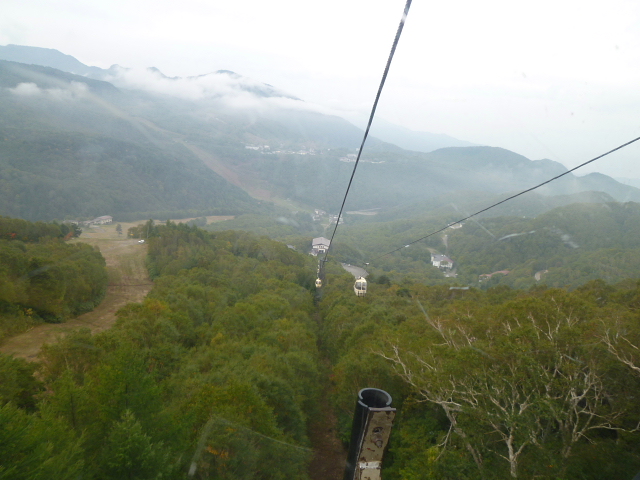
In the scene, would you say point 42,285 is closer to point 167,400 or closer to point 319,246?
point 167,400

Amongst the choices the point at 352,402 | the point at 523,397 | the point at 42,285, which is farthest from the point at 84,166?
the point at 523,397

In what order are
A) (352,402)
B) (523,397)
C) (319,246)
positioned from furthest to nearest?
(319,246)
(352,402)
(523,397)

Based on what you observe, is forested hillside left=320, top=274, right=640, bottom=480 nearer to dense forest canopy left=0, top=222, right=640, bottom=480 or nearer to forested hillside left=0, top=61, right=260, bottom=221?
dense forest canopy left=0, top=222, right=640, bottom=480

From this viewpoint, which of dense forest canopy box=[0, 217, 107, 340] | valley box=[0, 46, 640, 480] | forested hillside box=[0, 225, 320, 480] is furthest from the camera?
dense forest canopy box=[0, 217, 107, 340]

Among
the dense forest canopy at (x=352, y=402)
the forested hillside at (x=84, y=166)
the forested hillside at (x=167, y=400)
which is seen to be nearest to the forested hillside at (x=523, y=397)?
the dense forest canopy at (x=352, y=402)

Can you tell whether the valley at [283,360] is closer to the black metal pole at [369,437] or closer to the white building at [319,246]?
the black metal pole at [369,437]

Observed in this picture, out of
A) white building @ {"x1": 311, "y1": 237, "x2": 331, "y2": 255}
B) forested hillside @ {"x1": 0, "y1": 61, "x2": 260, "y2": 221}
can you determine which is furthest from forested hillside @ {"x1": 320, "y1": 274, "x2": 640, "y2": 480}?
forested hillside @ {"x1": 0, "y1": 61, "x2": 260, "y2": 221}

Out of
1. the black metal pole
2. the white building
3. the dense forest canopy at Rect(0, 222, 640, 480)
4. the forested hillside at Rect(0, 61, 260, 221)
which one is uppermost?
the black metal pole

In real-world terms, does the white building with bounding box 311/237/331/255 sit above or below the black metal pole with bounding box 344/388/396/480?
below

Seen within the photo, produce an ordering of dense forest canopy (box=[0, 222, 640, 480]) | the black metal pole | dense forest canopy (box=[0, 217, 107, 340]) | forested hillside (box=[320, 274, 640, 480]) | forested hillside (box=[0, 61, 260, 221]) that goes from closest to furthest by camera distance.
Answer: the black metal pole → dense forest canopy (box=[0, 222, 640, 480]) → forested hillside (box=[320, 274, 640, 480]) → dense forest canopy (box=[0, 217, 107, 340]) → forested hillside (box=[0, 61, 260, 221])

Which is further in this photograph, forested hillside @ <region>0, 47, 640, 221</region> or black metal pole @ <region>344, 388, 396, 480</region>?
forested hillside @ <region>0, 47, 640, 221</region>

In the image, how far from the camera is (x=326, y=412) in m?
15.5

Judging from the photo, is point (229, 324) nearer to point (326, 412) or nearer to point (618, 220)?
point (326, 412)

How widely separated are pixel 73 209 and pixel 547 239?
3420 inches
